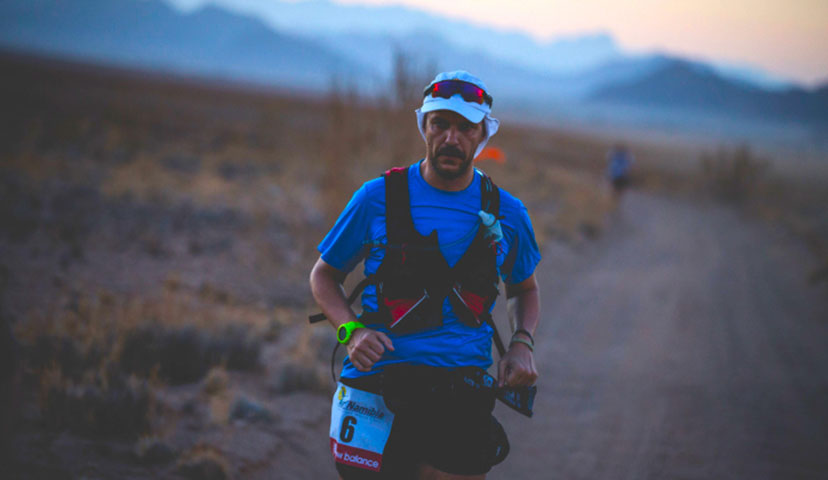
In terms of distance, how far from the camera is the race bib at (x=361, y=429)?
2086 millimetres

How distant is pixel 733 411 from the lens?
5109 mm

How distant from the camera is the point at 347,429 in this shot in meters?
2.12

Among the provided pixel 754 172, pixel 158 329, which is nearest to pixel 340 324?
pixel 158 329

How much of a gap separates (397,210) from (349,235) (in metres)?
0.23

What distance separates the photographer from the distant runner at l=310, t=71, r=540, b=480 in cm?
207

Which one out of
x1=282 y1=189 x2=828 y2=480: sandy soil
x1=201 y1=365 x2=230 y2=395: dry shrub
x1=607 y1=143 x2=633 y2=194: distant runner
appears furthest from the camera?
x1=607 y1=143 x2=633 y2=194: distant runner

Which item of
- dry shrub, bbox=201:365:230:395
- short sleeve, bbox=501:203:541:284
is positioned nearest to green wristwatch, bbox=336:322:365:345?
short sleeve, bbox=501:203:541:284

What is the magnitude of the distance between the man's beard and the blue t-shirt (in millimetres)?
88

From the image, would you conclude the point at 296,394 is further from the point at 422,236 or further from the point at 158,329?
the point at 422,236

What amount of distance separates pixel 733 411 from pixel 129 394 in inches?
196

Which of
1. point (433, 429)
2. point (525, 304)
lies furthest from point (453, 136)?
point (433, 429)

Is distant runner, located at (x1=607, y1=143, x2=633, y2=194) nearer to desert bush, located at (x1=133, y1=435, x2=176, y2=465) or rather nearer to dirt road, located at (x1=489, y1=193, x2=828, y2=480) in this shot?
dirt road, located at (x1=489, y1=193, x2=828, y2=480)

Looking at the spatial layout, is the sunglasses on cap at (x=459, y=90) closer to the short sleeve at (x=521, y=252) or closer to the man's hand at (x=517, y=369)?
the short sleeve at (x=521, y=252)

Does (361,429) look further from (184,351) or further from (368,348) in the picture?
(184,351)
